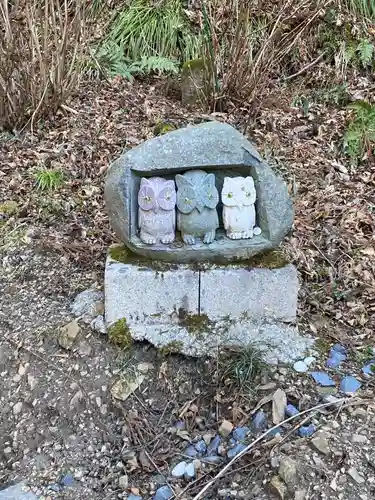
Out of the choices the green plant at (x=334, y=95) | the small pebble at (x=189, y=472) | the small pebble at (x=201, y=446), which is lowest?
the small pebble at (x=189, y=472)

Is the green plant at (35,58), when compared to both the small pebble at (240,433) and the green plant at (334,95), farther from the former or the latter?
the small pebble at (240,433)

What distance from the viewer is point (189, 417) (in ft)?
9.07

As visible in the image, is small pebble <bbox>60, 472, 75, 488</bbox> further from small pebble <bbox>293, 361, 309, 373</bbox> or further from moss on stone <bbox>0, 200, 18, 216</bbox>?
moss on stone <bbox>0, 200, 18, 216</bbox>

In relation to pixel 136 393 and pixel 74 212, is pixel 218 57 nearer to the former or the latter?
pixel 74 212

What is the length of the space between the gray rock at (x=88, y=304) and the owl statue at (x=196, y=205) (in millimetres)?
654

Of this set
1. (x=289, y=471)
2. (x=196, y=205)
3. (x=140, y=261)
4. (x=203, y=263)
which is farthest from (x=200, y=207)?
(x=289, y=471)

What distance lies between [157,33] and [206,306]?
4.17 m

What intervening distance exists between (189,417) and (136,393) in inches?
11.4

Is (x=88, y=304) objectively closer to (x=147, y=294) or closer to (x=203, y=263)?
(x=147, y=294)

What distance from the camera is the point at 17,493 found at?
2.51 meters

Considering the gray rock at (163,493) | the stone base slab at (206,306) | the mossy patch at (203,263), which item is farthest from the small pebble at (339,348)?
the gray rock at (163,493)

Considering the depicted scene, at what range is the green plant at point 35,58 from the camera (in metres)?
4.88

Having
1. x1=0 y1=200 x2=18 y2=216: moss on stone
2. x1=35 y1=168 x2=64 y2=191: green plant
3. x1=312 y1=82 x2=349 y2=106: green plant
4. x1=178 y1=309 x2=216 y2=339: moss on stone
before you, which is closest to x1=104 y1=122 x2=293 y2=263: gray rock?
x1=178 y1=309 x2=216 y2=339: moss on stone

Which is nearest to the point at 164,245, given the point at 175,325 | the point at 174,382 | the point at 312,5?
the point at 175,325
